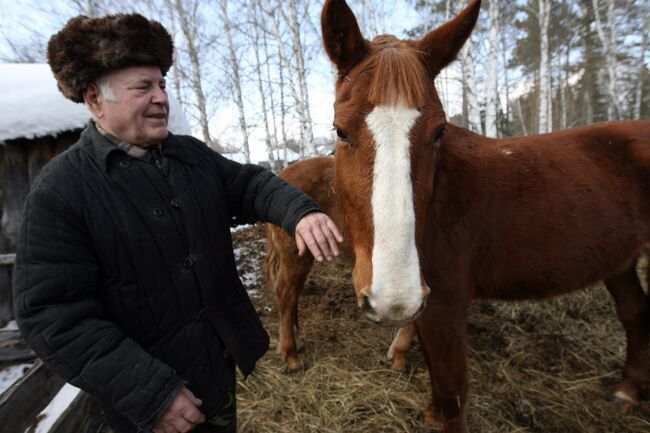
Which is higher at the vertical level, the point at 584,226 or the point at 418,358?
the point at 584,226

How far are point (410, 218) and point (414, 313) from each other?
355 millimetres

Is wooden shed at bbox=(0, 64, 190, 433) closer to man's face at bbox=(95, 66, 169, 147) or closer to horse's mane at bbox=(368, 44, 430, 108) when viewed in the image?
man's face at bbox=(95, 66, 169, 147)

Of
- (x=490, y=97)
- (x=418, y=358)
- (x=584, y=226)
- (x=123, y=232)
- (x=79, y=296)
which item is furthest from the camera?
(x=490, y=97)

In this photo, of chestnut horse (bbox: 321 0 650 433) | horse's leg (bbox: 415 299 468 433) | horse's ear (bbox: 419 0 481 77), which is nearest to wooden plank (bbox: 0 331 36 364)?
Result: chestnut horse (bbox: 321 0 650 433)

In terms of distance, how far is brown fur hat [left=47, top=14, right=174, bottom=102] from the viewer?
1156 millimetres

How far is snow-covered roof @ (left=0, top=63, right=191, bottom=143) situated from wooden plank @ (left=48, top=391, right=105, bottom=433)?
7.52ft

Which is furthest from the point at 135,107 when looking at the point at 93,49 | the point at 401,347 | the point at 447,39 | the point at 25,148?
the point at 25,148

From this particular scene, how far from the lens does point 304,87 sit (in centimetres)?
1091

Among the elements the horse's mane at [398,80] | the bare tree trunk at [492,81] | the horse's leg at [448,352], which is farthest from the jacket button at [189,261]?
the bare tree trunk at [492,81]

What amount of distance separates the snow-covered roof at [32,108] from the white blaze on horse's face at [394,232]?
3.13m

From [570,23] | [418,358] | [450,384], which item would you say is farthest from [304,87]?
[570,23]

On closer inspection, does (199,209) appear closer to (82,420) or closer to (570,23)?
(82,420)

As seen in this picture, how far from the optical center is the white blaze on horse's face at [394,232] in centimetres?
122

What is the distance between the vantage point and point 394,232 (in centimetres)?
125
